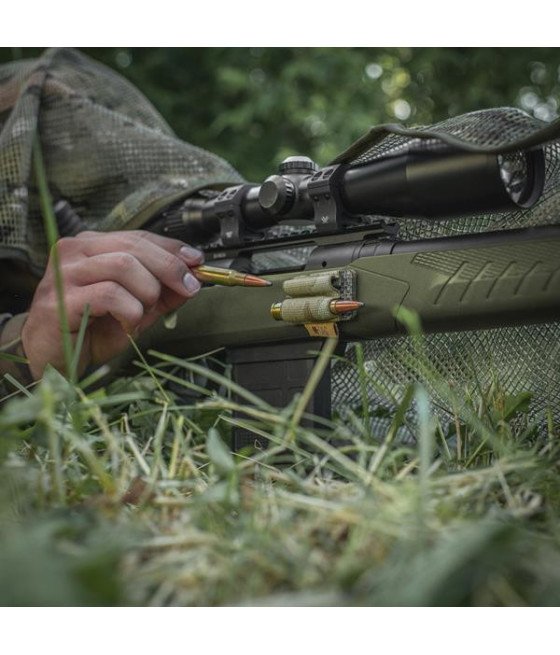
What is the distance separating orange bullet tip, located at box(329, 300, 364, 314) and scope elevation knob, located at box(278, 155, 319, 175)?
24 centimetres

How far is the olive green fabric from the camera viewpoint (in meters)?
1.71

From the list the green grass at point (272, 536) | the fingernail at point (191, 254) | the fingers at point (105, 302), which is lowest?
the fingers at point (105, 302)

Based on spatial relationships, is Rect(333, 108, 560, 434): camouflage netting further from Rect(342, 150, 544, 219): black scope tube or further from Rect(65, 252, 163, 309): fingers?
Rect(65, 252, 163, 309): fingers

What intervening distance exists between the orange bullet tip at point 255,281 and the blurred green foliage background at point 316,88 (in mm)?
2885

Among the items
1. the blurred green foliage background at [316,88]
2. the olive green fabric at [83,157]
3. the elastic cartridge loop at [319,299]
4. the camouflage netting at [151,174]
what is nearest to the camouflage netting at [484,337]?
the camouflage netting at [151,174]

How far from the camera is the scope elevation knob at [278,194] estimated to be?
4.28ft

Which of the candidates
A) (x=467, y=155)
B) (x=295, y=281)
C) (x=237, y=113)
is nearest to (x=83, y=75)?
(x=295, y=281)

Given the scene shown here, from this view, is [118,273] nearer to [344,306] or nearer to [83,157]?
[344,306]

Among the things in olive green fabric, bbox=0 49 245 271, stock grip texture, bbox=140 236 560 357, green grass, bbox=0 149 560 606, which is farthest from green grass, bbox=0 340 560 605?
olive green fabric, bbox=0 49 245 271

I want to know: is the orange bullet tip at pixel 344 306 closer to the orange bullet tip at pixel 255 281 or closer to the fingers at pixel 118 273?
the orange bullet tip at pixel 255 281

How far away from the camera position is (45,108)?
188 cm

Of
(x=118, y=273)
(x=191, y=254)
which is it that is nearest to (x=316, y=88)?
(x=191, y=254)

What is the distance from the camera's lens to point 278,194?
1307 millimetres

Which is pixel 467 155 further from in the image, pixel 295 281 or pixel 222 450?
pixel 222 450
